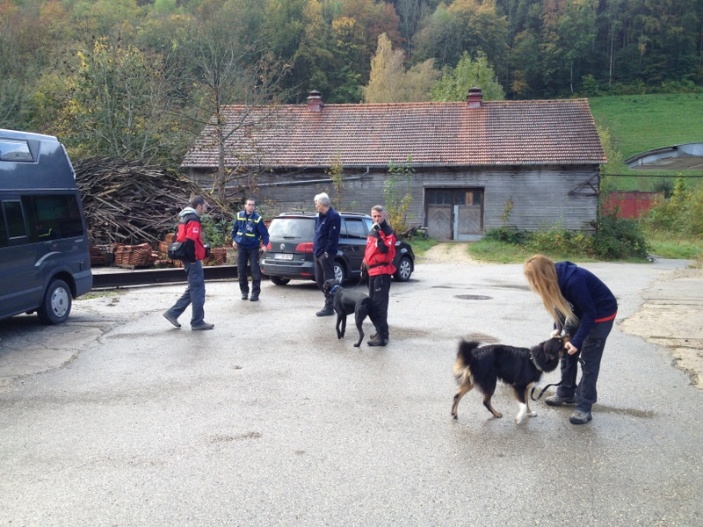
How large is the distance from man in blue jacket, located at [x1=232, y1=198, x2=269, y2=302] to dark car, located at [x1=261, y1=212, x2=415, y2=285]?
4.00ft

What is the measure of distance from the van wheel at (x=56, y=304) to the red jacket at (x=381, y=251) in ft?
16.2

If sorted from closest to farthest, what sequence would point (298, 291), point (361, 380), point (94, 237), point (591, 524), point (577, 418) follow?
point (591, 524)
point (577, 418)
point (361, 380)
point (298, 291)
point (94, 237)

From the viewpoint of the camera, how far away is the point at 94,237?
1938 cm

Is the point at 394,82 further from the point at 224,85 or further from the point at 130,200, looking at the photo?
the point at 130,200

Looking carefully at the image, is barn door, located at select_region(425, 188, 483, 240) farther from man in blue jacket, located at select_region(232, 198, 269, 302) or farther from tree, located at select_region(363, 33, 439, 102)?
tree, located at select_region(363, 33, 439, 102)

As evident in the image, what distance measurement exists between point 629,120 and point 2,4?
188 feet

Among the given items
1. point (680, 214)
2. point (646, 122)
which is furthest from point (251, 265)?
point (646, 122)

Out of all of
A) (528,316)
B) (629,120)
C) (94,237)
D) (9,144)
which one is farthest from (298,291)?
(629,120)

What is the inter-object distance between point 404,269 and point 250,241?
513 cm

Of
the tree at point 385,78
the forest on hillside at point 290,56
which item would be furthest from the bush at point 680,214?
the tree at point 385,78

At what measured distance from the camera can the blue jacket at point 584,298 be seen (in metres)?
5.57

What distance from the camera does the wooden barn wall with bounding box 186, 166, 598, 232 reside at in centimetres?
3008

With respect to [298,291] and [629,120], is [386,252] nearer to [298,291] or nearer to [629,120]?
[298,291]

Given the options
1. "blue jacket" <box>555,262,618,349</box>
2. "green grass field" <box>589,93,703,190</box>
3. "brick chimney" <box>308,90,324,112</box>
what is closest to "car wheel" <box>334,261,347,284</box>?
"blue jacket" <box>555,262,618,349</box>
